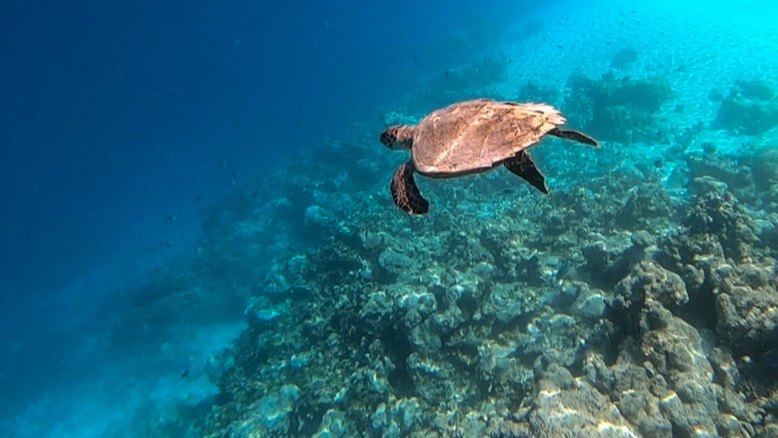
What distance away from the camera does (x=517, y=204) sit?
1237cm

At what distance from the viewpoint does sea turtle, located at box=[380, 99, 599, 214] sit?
354 cm

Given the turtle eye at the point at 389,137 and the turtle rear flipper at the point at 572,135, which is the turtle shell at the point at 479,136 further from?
the turtle eye at the point at 389,137

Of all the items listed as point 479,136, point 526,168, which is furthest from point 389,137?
point 526,168

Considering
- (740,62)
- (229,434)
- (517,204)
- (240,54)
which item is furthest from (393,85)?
(240,54)

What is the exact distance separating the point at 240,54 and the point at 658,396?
11397 cm

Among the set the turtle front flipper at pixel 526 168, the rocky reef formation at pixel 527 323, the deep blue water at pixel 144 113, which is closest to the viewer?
the turtle front flipper at pixel 526 168

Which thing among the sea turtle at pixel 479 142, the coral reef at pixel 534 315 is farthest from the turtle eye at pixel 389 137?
the coral reef at pixel 534 315

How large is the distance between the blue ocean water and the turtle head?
3.55 m

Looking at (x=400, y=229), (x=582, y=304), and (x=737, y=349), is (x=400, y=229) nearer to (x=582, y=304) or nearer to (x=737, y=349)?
(x=582, y=304)

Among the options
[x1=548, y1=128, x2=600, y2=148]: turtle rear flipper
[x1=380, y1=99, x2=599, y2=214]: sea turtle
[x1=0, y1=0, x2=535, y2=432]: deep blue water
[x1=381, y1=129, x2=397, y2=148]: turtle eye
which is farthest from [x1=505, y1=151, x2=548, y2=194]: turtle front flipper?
[x1=0, y1=0, x2=535, y2=432]: deep blue water

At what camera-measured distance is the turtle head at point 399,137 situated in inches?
201

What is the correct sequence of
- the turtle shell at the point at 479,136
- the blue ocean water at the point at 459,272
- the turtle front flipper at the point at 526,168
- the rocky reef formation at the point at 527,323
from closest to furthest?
the turtle shell at the point at 479,136 → the turtle front flipper at the point at 526,168 → the rocky reef formation at the point at 527,323 → the blue ocean water at the point at 459,272

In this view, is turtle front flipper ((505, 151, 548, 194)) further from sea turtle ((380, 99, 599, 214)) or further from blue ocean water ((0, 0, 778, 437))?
blue ocean water ((0, 0, 778, 437))

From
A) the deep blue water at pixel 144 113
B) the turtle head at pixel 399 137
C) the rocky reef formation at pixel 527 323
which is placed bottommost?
the rocky reef formation at pixel 527 323
